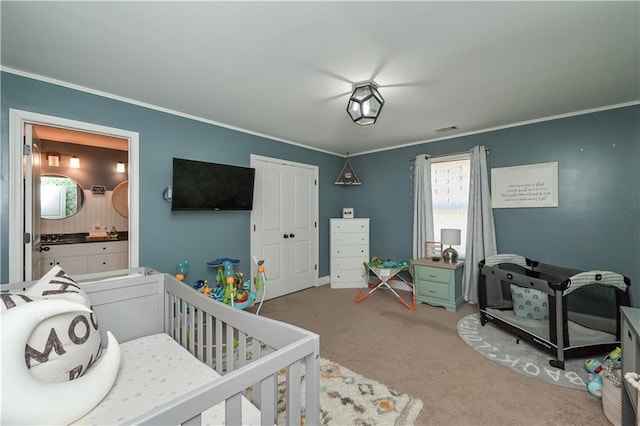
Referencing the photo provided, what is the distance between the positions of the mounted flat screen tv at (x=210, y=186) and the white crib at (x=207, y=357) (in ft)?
3.20

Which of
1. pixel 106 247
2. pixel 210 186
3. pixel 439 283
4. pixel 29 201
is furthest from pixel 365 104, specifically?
pixel 106 247

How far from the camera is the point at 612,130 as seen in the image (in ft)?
9.25

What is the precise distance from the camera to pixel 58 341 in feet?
3.55

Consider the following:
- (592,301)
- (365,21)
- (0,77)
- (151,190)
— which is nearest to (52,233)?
(151,190)

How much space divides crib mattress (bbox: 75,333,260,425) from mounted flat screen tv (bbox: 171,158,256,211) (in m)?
1.57

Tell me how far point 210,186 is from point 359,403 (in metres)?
2.56

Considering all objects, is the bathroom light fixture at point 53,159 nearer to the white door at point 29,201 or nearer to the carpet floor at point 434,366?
the white door at point 29,201

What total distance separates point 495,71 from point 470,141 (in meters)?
1.79

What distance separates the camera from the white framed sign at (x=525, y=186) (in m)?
3.15

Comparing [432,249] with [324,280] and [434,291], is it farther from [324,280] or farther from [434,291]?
[324,280]

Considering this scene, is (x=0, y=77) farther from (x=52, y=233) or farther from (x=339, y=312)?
(x=339, y=312)

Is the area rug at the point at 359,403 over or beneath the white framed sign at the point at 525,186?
beneath

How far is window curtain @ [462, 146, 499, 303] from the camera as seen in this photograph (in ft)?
11.4

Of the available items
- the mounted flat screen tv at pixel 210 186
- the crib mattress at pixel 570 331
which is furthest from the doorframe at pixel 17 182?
the crib mattress at pixel 570 331
